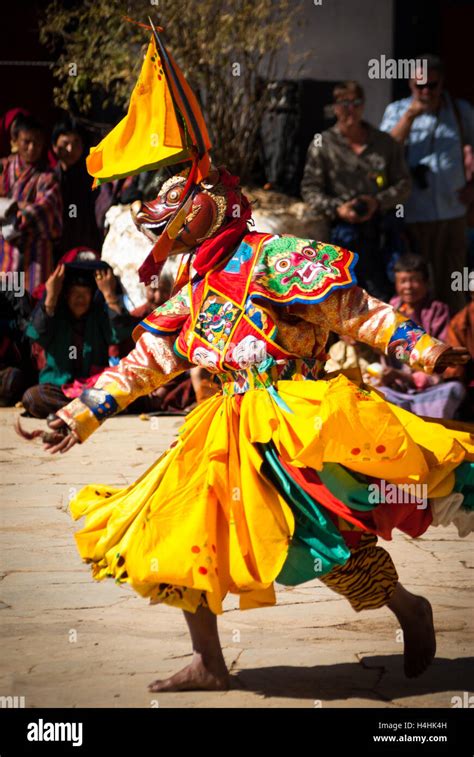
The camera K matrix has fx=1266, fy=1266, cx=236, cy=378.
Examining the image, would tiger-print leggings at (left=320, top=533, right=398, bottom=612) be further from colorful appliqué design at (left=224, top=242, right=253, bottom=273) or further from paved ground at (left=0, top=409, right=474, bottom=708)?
colorful appliqué design at (left=224, top=242, right=253, bottom=273)

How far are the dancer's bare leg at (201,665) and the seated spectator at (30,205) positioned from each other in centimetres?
590

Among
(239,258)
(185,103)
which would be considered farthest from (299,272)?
(185,103)

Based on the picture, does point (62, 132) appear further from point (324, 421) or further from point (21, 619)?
point (324, 421)

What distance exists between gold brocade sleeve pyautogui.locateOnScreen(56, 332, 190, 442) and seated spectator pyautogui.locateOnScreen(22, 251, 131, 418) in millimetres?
4563

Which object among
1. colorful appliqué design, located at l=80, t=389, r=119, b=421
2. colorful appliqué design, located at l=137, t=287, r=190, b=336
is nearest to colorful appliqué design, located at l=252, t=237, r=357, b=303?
colorful appliqué design, located at l=137, t=287, r=190, b=336

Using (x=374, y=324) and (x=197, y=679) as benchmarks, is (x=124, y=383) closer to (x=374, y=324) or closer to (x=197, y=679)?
(x=374, y=324)

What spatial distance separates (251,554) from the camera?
11.4 ft

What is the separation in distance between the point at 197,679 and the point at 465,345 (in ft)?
15.0

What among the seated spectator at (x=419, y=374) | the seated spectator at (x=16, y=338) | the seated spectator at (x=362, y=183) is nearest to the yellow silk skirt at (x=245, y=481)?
the seated spectator at (x=419, y=374)

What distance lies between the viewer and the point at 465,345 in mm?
7832

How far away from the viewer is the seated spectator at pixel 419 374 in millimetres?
7660

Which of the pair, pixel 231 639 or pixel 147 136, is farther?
pixel 231 639

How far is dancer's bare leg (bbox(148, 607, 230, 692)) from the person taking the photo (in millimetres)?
3645

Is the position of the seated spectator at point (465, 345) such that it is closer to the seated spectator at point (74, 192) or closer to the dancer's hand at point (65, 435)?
the seated spectator at point (74, 192)
